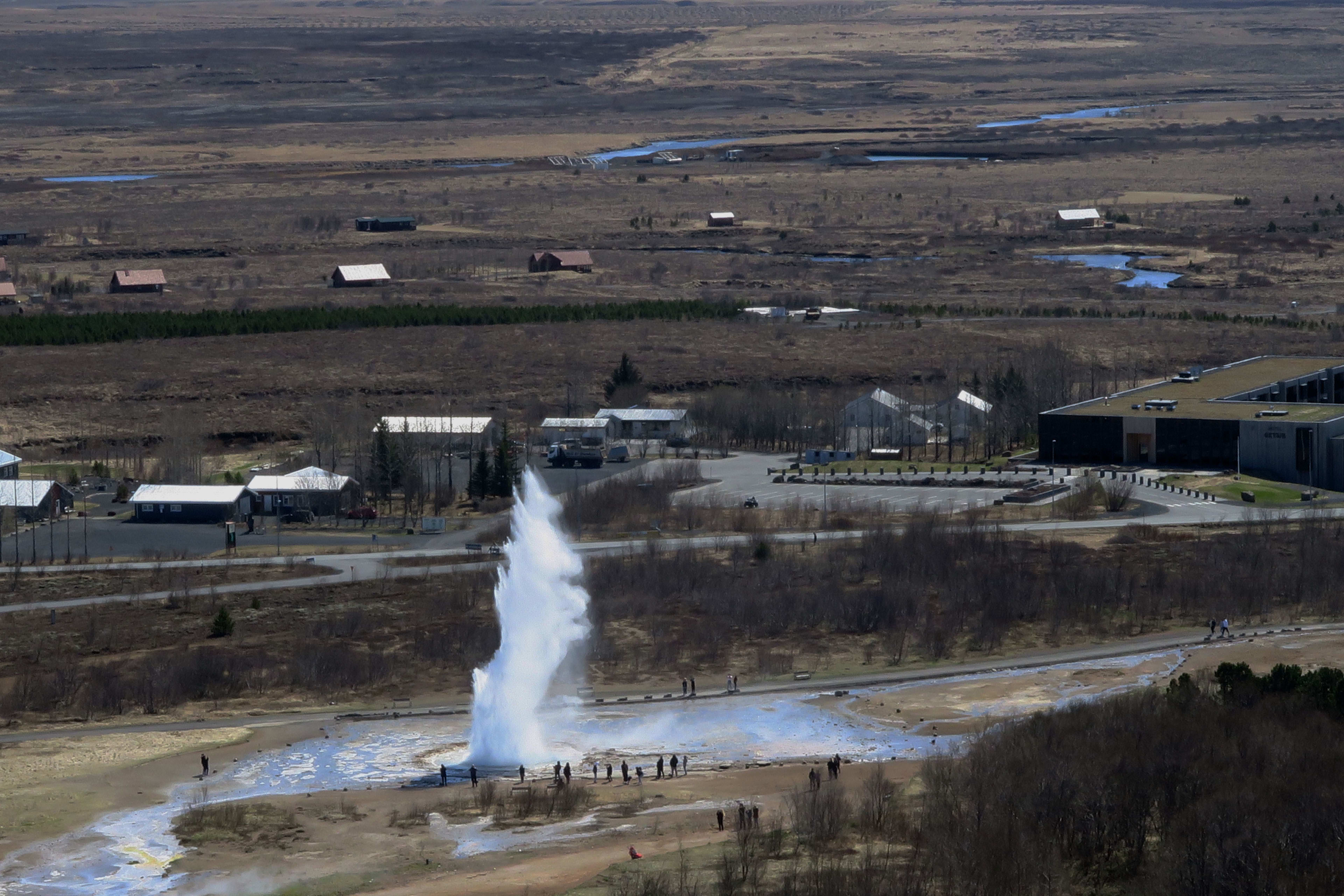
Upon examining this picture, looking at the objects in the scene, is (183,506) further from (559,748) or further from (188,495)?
(559,748)

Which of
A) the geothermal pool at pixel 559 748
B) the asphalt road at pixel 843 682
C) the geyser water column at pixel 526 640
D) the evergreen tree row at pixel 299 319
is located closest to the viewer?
the geothermal pool at pixel 559 748

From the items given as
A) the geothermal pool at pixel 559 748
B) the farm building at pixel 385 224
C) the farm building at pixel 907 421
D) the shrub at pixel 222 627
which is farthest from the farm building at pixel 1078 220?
the shrub at pixel 222 627

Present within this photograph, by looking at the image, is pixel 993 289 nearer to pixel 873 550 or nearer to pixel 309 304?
pixel 309 304

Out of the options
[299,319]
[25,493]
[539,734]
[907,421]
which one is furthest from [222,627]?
[299,319]

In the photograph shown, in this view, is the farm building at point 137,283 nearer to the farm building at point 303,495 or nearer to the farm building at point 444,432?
the farm building at point 444,432

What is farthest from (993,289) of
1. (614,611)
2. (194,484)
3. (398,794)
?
(398,794)

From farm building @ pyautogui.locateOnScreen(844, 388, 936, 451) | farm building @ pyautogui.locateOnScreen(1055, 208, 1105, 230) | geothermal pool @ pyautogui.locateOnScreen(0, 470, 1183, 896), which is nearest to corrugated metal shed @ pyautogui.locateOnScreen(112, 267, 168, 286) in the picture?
farm building @ pyautogui.locateOnScreen(844, 388, 936, 451)
